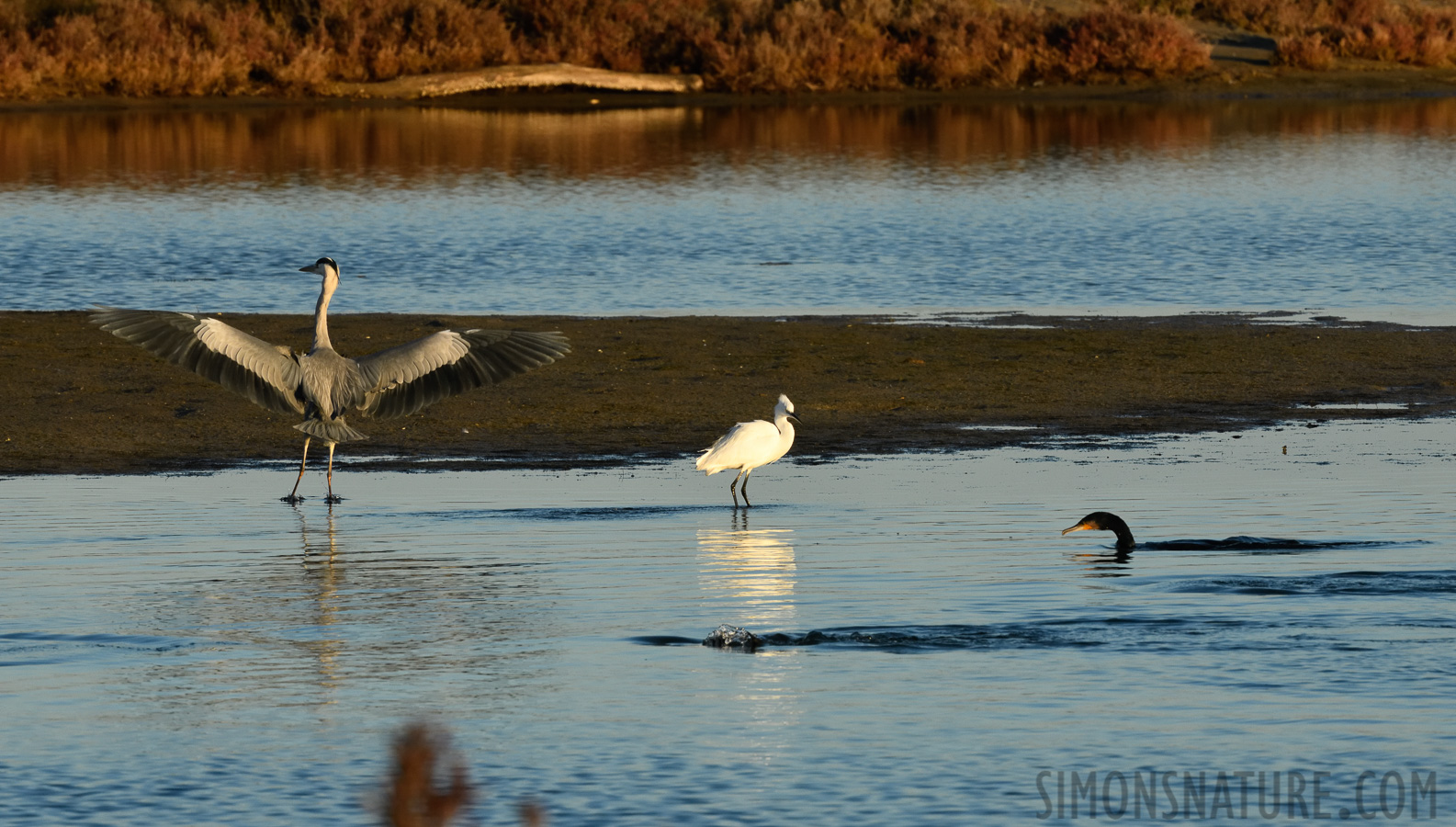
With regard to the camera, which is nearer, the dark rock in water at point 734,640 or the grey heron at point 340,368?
the dark rock in water at point 734,640

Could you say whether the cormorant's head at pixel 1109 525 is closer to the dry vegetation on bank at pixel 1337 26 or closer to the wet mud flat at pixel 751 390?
the wet mud flat at pixel 751 390

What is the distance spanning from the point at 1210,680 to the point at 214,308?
1454 centimetres

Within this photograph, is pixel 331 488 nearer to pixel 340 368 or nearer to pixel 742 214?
pixel 340 368

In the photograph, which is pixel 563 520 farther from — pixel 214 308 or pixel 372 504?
pixel 214 308

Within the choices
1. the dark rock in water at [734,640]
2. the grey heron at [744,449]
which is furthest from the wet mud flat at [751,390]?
the dark rock in water at [734,640]

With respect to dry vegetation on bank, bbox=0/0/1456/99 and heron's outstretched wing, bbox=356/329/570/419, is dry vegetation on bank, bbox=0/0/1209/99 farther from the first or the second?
heron's outstretched wing, bbox=356/329/570/419

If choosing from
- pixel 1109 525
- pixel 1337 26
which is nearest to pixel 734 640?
pixel 1109 525

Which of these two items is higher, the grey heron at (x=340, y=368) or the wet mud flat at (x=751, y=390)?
the grey heron at (x=340, y=368)

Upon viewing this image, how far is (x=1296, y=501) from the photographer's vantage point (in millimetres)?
11641

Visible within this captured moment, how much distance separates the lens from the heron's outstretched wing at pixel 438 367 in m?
12.4

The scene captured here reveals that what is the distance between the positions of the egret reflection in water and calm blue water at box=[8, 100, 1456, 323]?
9.42 meters

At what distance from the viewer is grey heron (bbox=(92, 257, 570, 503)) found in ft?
39.7

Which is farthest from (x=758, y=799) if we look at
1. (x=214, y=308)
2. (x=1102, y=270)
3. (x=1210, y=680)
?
(x=1102, y=270)

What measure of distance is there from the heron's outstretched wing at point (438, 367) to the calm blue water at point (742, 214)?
8.08 metres
